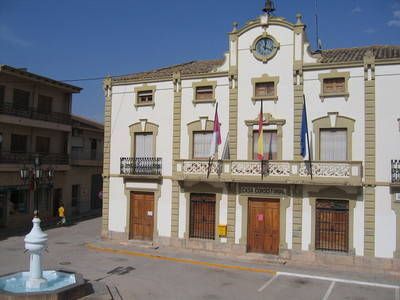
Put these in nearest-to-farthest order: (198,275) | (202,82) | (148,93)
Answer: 1. (198,275)
2. (202,82)
3. (148,93)

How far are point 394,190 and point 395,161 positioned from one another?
1244mm

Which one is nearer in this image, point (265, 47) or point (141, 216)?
→ point (265, 47)

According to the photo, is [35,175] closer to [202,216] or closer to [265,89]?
[202,216]

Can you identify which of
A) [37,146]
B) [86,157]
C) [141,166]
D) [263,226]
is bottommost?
[263,226]

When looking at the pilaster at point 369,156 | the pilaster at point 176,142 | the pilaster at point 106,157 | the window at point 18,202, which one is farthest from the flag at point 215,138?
the window at point 18,202

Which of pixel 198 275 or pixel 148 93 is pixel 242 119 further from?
pixel 198 275

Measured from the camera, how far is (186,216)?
69.2 ft

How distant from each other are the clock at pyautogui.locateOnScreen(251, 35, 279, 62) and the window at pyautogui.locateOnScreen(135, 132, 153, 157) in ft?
23.4

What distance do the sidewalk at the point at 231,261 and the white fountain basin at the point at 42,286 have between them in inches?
254

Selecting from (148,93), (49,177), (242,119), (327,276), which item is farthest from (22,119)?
(327,276)

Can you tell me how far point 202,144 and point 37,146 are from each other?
14622mm

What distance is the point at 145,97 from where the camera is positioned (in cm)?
2264

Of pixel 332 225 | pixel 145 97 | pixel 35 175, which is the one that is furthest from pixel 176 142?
pixel 332 225

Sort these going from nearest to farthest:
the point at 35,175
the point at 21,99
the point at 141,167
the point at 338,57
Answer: the point at 338,57 < the point at 141,167 < the point at 35,175 < the point at 21,99
